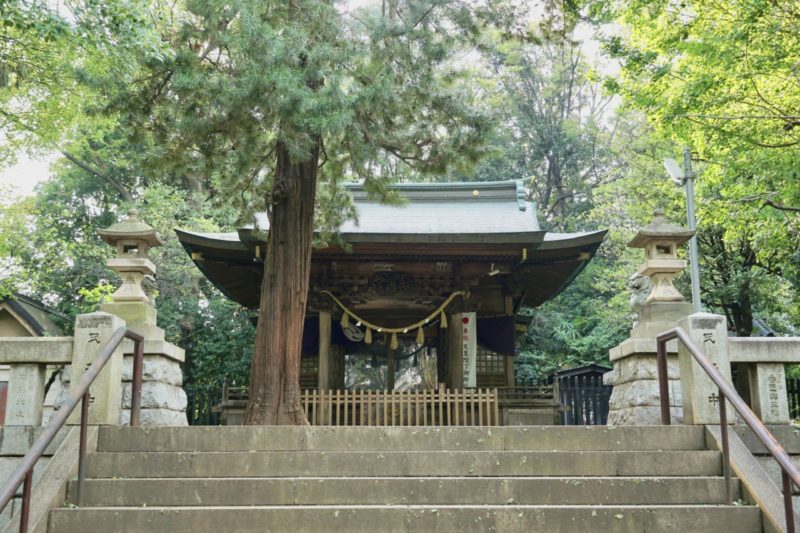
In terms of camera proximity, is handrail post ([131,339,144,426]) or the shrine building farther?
the shrine building

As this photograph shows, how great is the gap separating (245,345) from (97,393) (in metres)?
15.1

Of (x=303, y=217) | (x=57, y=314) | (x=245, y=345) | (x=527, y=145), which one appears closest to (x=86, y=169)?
(x=57, y=314)

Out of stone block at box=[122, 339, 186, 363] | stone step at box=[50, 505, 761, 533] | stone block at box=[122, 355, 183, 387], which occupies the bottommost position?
stone step at box=[50, 505, 761, 533]

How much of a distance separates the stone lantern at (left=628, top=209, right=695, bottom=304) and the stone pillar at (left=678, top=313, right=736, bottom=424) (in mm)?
886

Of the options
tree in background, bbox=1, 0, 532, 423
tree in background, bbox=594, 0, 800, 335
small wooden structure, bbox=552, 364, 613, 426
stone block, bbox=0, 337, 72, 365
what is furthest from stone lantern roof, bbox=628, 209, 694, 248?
small wooden structure, bbox=552, 364, 613, 426

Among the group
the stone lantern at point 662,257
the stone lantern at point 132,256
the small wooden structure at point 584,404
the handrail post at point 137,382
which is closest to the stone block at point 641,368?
the stone lantern at point 662,257

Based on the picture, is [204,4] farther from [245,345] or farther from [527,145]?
[527,145]

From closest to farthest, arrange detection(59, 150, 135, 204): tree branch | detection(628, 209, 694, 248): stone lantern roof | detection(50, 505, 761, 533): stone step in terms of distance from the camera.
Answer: detection(50, 505, 761, 533): stone step, detection(628, 209, 694, 248): stone lantern roof, detection(59, 150, 135, 204): tree branch

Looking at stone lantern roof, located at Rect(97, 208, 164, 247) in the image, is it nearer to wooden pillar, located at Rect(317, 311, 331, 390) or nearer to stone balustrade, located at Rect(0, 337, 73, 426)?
stone balustrade, located at Rect(0, 337, 73, 426)

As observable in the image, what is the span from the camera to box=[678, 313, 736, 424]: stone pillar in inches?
231

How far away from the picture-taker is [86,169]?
2508 centimetres

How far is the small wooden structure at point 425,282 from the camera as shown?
478 inches

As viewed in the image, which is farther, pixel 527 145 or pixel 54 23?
pixel 527 145

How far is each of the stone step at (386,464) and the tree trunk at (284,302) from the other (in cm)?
204
